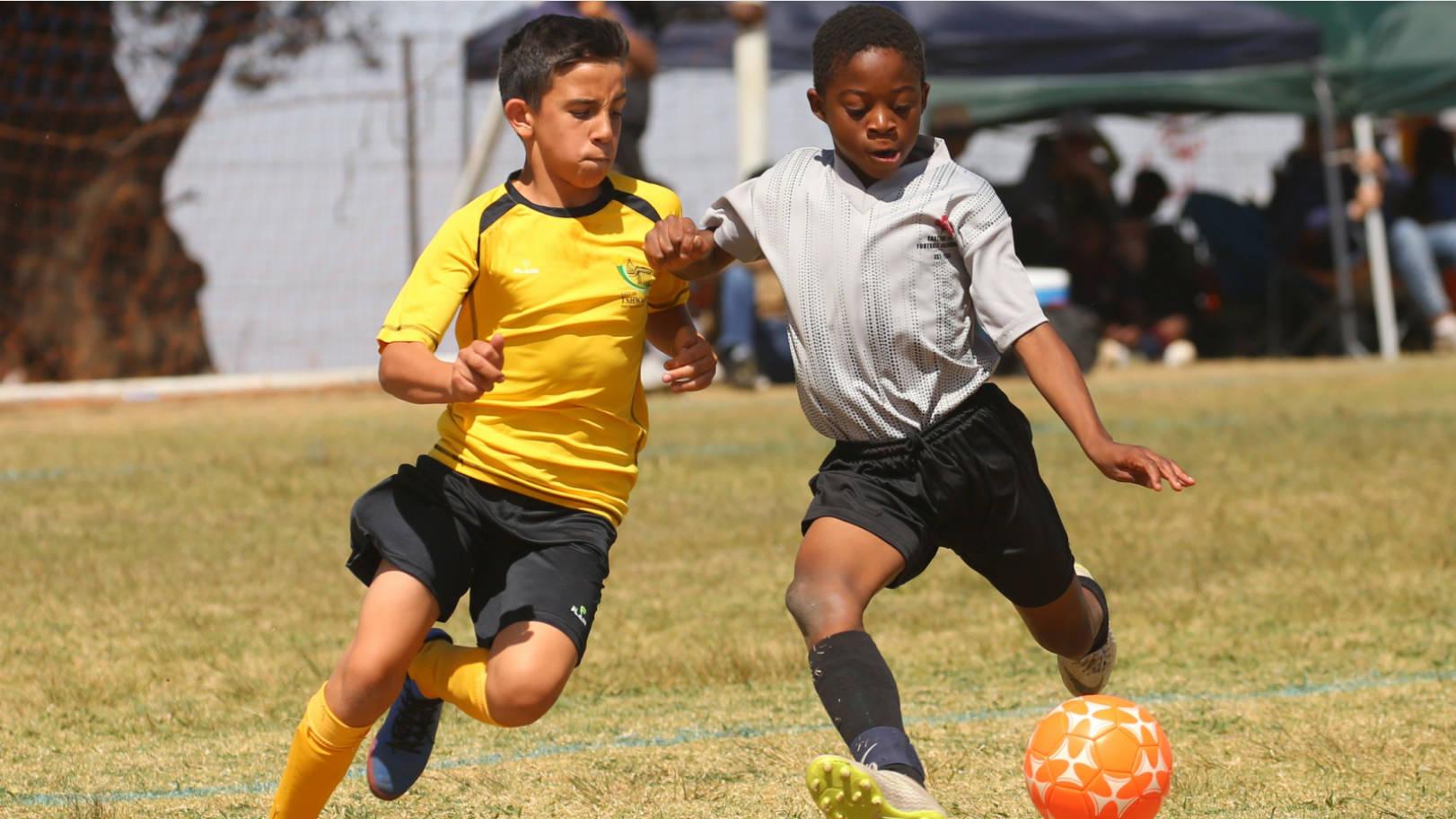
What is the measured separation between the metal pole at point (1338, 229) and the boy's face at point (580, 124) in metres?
11.9

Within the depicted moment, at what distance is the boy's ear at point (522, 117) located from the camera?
14.0 feet

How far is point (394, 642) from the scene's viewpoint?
3.90 meters

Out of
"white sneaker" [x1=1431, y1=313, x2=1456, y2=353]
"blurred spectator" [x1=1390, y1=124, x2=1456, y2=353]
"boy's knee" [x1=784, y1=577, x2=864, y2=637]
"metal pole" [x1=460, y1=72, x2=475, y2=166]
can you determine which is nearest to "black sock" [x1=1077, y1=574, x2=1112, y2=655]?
"boy's knee" [x1=784, y1=577, x2=864, y2=637]

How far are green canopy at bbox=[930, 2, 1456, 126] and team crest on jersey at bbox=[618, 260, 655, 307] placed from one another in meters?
10.9

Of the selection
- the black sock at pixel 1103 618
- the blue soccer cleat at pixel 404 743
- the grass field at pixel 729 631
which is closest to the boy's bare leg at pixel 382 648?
the blue soccer cleat at pixel 404 743

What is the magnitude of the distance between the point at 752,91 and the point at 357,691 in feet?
32.9

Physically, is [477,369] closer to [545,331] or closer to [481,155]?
[545,331]


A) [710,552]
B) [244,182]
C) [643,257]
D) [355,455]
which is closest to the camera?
[643,257]

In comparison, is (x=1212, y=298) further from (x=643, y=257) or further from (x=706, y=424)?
(x=643, y=257)

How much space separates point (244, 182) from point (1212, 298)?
26.6 ft

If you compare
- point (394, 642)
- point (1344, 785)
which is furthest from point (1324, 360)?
point (394, 642)

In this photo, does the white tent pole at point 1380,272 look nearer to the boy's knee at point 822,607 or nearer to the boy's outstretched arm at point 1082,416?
the boy's outstretched arm at point 1082,416

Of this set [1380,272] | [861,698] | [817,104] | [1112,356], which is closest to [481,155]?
[1112,356]

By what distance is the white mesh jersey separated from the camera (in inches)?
162
